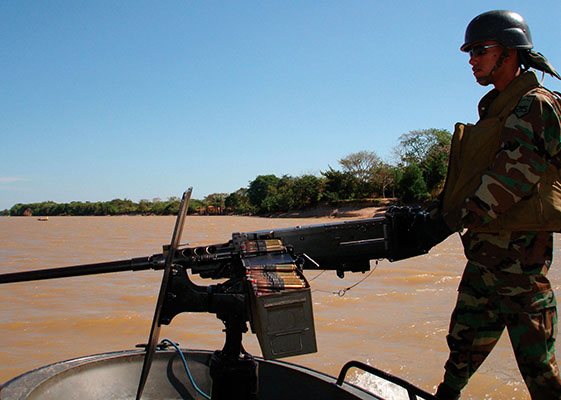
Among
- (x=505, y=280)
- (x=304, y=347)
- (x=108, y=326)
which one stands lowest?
(x=108, y=326)

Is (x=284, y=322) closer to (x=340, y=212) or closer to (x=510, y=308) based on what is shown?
(x=510, y=308)

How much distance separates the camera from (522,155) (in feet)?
6.61

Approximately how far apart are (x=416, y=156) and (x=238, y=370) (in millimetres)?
59869

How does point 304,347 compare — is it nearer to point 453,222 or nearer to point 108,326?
point 453,222

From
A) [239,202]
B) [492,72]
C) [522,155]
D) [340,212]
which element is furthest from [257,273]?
[239,202]

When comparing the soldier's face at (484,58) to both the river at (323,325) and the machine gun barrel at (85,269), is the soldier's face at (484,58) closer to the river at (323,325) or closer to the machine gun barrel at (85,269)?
the river at (323,325)

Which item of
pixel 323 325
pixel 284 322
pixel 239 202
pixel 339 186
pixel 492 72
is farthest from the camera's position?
pixel 239 202

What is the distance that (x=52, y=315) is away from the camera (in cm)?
614

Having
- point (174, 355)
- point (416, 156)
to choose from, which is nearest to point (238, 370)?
point (174, 355)

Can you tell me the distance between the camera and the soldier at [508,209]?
6.63ft

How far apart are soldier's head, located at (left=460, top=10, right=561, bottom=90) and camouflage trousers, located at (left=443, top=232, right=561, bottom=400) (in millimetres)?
774

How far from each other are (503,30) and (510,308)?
1261mm

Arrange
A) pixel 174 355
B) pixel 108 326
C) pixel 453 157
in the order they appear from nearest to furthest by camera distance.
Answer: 1. pixel 453 157
2. pixel 174 355
3. pixel 108 326

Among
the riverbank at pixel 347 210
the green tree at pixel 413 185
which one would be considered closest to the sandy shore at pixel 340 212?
the riverbank at pixel 347 210
